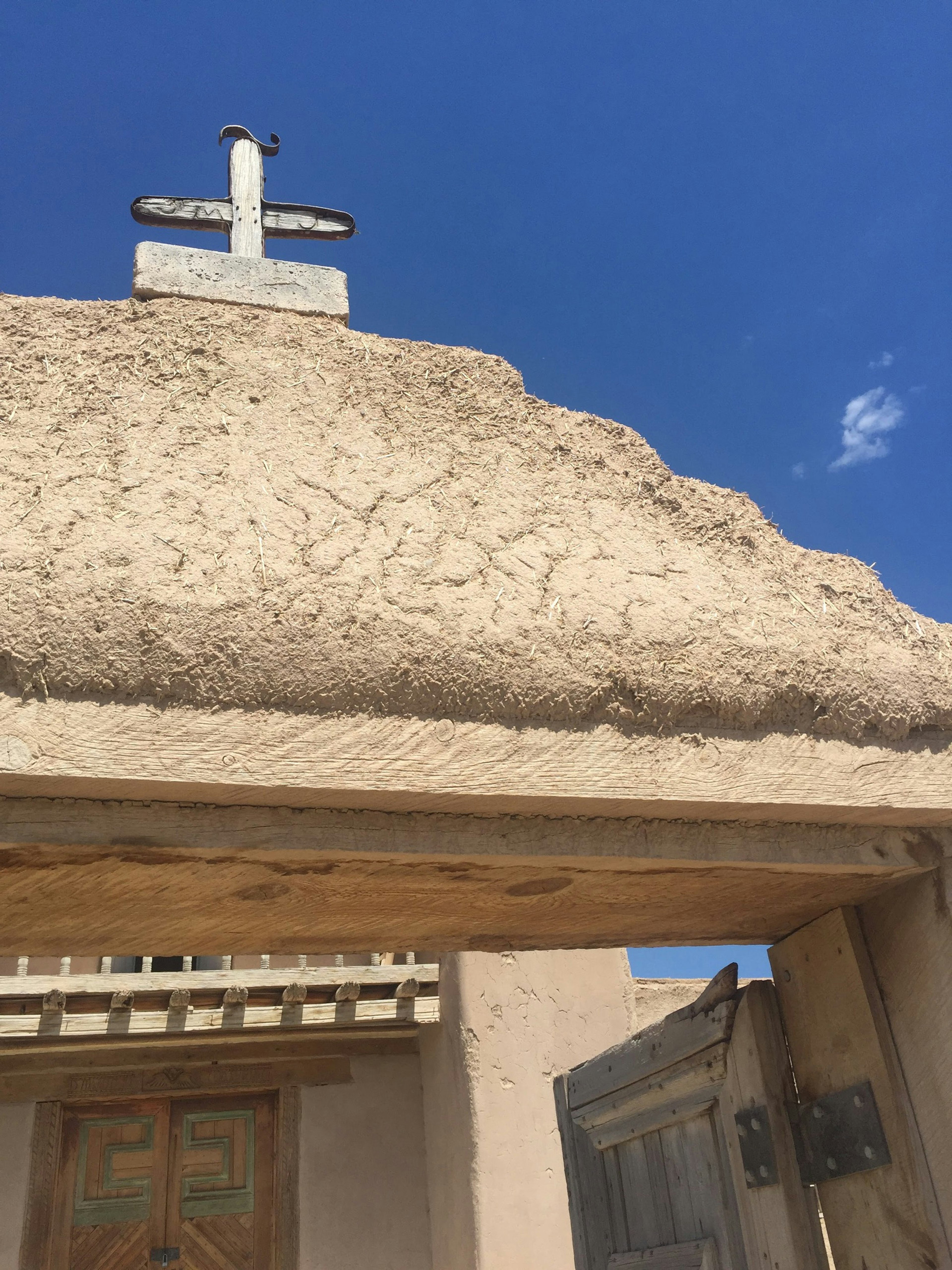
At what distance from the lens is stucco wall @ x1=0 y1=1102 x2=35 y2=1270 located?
17.6 feet

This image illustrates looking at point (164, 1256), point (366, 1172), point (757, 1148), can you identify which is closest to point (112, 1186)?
point (164, 1256)

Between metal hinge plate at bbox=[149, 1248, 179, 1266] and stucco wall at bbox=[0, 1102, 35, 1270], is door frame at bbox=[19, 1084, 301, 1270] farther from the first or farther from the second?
metal hinge plate at bbox=[149, 1248, 179, 1266]

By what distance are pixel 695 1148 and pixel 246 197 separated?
8.06 ft

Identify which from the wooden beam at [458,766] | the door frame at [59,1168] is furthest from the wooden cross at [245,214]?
the door frame at [59,1168]

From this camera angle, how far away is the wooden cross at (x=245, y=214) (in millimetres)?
2527

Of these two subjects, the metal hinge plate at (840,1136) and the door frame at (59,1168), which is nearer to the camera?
the metal hinge plate at (840,1136)

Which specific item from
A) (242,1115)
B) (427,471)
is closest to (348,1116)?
(242,1115)

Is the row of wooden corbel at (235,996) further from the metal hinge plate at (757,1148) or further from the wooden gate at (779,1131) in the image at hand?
the metal hinge plate at (757,1148)

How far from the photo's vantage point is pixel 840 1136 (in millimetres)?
1794

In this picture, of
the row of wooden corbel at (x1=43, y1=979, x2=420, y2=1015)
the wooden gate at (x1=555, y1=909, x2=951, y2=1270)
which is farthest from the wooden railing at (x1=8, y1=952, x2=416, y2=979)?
the wooden gate at (x1=555, y1=909, x2=951, y2=1270)

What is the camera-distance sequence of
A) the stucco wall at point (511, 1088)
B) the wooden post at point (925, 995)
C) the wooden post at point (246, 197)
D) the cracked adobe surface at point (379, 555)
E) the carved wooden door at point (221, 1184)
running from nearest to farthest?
the cracked adobe surface at point (379, 555) → the wooden post at point (925, 995) → the wooden post at point (246, 197) → the stucco wall at point (511, 1088) → the carved wooden door at point (221, 1184)

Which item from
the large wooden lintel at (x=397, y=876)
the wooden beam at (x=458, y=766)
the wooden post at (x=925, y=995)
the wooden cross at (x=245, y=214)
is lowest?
the wooden post at (x=925, y=995)

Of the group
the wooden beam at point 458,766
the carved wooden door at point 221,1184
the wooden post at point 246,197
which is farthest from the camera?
the carved wooden door at point 221,1184

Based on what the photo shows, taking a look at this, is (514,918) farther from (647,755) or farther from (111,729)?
(111,729)
